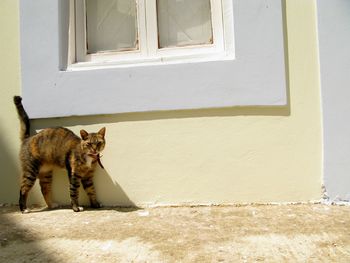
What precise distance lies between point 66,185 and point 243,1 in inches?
87.9

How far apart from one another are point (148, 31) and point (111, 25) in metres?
0.39

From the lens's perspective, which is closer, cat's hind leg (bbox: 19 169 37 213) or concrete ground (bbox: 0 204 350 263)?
concrete ground (bbox: 0 204 350 263)

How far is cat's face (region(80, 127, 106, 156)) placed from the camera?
304cm

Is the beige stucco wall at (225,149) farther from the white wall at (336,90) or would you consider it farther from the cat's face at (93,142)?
the cat's face at (93,142)

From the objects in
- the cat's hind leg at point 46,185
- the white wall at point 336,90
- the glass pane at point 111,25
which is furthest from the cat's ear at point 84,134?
the white wall at point 336,90

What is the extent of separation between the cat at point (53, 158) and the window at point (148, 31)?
2.24ft

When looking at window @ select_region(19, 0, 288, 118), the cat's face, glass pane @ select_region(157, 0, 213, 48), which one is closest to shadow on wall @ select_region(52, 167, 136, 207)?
the cat's face

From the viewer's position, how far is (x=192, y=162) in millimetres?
3176

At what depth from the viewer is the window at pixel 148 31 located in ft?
10.8

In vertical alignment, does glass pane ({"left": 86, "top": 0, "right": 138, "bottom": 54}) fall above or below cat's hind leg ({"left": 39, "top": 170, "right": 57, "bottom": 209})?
above

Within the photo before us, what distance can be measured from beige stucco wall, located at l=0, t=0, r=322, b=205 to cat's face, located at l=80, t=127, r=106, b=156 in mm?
181

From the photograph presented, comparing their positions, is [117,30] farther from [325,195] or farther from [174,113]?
[325,195]

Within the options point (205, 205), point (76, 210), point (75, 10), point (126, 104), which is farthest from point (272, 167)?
point (75, 10)

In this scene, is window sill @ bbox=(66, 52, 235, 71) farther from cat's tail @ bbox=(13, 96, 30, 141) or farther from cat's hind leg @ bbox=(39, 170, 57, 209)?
cat's hind leg @ bbox=(39, 170, 57, 209)
